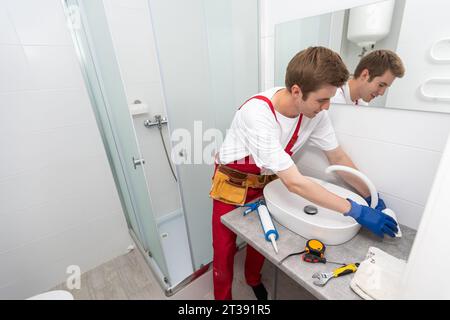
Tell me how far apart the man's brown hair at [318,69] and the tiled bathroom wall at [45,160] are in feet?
4.35

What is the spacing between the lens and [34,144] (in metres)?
1.30

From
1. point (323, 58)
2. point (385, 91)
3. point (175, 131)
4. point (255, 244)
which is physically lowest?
point (255, 244)

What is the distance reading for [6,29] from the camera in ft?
3.68

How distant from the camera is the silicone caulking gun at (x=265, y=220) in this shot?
84 centimetres

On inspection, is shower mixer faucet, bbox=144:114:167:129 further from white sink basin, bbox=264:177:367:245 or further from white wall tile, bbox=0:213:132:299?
white sink basin, bbox=264:177:367:245

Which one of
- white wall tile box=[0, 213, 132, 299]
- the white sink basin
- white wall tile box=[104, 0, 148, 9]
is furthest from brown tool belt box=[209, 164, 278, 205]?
white wall tile box=[104, 0, 148, 9]

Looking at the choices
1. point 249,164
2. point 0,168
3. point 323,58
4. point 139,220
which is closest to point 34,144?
point 0,168

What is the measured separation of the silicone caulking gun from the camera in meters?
0.84

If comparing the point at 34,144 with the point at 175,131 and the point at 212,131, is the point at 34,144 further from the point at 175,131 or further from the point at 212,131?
the point at 212,131

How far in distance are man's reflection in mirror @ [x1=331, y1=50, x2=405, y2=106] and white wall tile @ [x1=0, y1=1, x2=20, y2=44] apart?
1.66 m

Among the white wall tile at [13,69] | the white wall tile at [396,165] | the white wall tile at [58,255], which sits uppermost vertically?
the white wall tile at [13,69]

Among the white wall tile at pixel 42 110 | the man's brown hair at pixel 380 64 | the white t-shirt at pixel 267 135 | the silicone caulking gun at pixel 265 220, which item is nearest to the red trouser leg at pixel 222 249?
the silicone caulking gun at pixel 265 220

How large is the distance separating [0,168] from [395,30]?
197cm

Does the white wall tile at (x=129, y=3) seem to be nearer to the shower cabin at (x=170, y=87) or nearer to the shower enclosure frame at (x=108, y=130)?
the shower cabin at (x=170, y=87)
